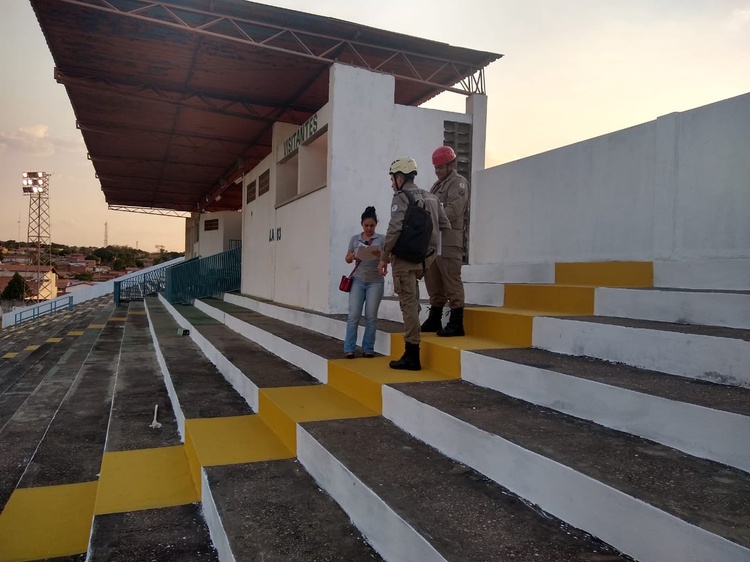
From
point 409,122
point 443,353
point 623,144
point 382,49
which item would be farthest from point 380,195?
point 443,353

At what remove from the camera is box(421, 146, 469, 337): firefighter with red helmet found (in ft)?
13.1

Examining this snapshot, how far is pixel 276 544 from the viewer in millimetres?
2039

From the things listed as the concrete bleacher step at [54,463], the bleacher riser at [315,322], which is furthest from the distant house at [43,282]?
the concrete bleacher step at [54,463]

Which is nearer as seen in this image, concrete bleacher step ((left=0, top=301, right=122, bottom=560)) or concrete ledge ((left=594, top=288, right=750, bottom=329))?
concrete ledge ((left=594, top=288, right=750, bottom=329))

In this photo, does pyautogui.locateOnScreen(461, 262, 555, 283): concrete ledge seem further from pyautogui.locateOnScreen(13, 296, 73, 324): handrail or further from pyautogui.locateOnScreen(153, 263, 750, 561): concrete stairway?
pyautogui.locateOnScreen(13, 296, 73, 324): handrail

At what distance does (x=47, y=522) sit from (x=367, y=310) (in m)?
2.68

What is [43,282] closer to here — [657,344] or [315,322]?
[315,322]

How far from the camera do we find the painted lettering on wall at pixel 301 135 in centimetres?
768

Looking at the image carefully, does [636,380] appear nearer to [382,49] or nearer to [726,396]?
[726,396]

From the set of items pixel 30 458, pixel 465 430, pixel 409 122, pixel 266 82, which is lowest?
pixel 30 458

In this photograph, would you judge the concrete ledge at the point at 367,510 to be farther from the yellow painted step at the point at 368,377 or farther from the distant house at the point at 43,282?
the distant house at the point at 43,282

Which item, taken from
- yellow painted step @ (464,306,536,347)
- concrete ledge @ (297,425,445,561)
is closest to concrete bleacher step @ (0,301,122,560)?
concrete ledge @ (297,425,445,561)

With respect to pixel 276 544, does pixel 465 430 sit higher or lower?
higher

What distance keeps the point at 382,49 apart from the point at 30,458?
6889 millimetres
